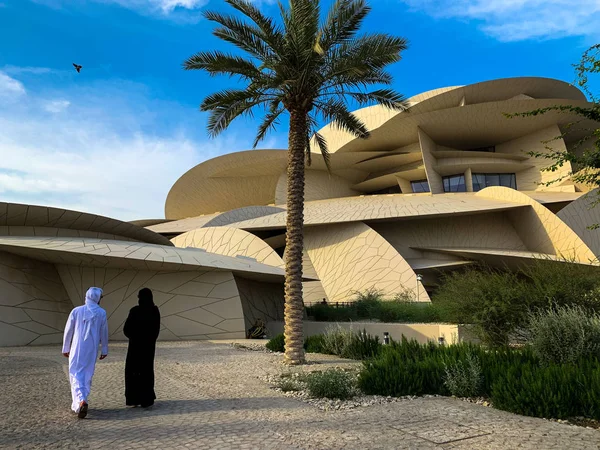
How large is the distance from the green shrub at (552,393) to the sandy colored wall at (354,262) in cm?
1899

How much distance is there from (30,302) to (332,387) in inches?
520

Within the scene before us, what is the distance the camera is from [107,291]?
17375mm

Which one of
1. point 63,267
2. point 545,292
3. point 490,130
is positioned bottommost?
point 545,292

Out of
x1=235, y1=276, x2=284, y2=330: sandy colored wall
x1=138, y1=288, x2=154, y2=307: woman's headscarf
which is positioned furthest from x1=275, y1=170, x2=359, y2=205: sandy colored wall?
x1=138, y1=288, x2=154, y2=307: woman's headscarf

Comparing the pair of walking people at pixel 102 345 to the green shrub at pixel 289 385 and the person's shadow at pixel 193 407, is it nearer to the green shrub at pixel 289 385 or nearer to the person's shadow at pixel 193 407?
the person's shadow at pixel 193 407

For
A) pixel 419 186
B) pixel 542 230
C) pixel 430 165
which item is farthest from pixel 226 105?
pixel 419 186

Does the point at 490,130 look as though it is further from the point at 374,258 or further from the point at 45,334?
the point at 45,334

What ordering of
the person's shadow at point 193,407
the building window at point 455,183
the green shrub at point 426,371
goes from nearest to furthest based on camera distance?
the person's shadow at point 193,407 < the green shrub at point 426,371 < the building window at point 455,183

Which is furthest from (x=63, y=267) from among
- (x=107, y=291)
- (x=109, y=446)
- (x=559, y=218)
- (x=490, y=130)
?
(x=490, y=130)

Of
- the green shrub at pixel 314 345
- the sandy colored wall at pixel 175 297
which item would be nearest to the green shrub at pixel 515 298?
the green shrub at pixel 314 345

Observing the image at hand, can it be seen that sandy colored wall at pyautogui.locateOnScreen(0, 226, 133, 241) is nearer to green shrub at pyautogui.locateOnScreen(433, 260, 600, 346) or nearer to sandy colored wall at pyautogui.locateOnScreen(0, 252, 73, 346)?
sandy colored wall at pyautogui.locateOnScreen(0, 252, 73, 346)

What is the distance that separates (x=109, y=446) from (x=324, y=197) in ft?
134

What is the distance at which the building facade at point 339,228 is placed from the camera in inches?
666

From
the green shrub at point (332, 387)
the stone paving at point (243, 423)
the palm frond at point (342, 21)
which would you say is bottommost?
the stone paving at point (243, 423)
